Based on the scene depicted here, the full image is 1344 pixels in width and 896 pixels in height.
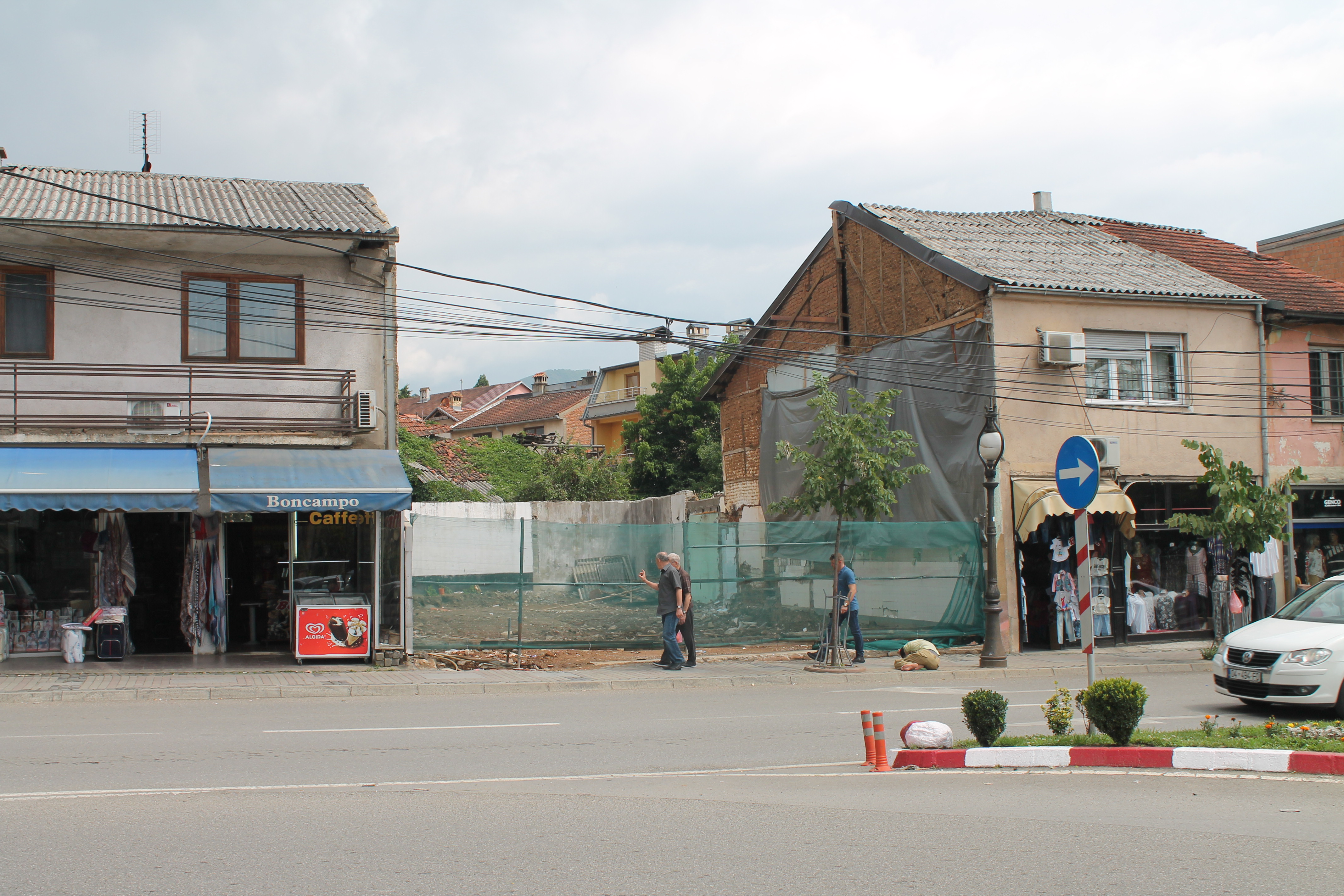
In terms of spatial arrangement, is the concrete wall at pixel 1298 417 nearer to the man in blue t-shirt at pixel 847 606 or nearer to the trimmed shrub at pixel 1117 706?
the man in blue t-shirt at pixel 847 606

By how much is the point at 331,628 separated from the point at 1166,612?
14827mm

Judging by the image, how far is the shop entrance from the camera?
1806 centimetres

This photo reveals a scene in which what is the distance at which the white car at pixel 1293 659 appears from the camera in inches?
434

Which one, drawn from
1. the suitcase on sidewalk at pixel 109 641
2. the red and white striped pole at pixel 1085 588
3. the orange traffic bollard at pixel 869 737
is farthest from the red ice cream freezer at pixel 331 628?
the red and white striped pole at pixel 1085 588

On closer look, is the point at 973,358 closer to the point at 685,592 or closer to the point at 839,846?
the point at 685,592

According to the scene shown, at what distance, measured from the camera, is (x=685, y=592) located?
16672mm

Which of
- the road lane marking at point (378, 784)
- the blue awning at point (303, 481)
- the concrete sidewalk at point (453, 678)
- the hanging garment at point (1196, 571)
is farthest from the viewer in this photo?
the hanging garment at point (1196, 571)

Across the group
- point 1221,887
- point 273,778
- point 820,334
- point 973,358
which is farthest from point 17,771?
point 820,334

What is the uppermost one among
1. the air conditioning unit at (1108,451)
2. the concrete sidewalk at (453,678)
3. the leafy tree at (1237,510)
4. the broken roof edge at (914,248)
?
the broken roof edge at (914,248)

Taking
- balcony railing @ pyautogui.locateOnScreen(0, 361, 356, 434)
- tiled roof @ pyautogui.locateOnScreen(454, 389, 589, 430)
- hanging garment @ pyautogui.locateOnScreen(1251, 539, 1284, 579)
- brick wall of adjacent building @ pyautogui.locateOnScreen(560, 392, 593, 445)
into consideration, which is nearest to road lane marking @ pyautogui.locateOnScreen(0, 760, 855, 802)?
balcony railing @ pyautogui.locateOnScreen(0, 361, 356, 434)

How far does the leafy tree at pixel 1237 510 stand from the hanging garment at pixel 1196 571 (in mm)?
→ 2662

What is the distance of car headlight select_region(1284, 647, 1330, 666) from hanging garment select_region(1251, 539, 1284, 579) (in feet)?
33.4

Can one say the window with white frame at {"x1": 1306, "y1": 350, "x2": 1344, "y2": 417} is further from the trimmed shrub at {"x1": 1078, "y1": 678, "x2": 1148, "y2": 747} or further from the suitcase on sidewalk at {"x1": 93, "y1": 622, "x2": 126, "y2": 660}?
the suitcase on sidewalk at {"x1": 93, "y1": 622, "x2": 126, "y2": 660}

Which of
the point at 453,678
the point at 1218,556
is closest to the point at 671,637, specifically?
the point at 453,678
